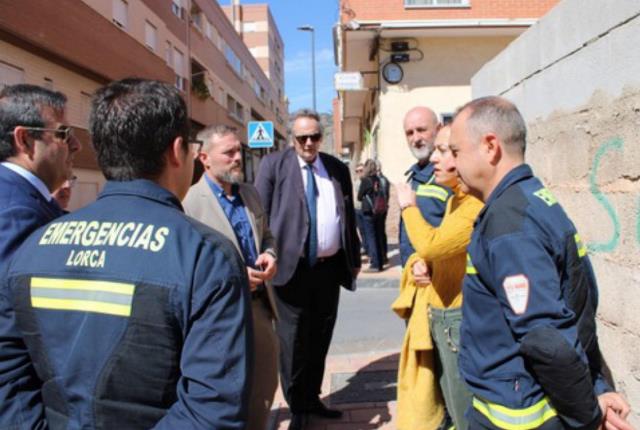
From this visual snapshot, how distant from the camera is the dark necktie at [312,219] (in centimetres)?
371

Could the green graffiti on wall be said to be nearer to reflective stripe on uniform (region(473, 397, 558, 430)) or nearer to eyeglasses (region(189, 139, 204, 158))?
reflective stripe on uniform (region(473, 397, 558, 430))

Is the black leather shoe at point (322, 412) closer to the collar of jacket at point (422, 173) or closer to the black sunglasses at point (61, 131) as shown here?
the collar of jacket at point (422, 173)

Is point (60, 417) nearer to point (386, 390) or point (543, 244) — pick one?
point (543, 244)

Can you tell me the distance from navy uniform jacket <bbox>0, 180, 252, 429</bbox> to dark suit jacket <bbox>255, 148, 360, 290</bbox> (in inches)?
87.7

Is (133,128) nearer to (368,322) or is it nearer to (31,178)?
(31,178)

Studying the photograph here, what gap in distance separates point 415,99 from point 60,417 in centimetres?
1142

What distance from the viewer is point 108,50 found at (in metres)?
17.7

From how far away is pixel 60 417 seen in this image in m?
1.42

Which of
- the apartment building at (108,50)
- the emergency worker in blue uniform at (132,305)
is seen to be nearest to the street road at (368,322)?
the apartment building at (108,50)

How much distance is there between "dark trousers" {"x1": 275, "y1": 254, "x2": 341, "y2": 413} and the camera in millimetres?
3668

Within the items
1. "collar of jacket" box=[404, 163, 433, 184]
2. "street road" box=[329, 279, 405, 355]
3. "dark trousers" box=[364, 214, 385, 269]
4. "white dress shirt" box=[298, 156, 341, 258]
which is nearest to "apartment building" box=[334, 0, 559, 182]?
"dark trousers" box=[364, 214, 385, 269]

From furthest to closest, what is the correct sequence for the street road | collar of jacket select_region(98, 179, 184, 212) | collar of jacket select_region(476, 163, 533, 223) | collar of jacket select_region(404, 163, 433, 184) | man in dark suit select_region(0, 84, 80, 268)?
1. the street road
2. collar of jacket select_region(404, 163, 433, 184)
3. man in dark suit select_region(0, 84, 80, 268)
4. collar of jacket select_region(476, 163, 533, 223)
5. collar of jacket select_region(98, 179, 184, 212)

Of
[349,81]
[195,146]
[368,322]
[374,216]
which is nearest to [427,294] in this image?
[195,146]

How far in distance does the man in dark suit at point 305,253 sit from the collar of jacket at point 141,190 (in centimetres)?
220
